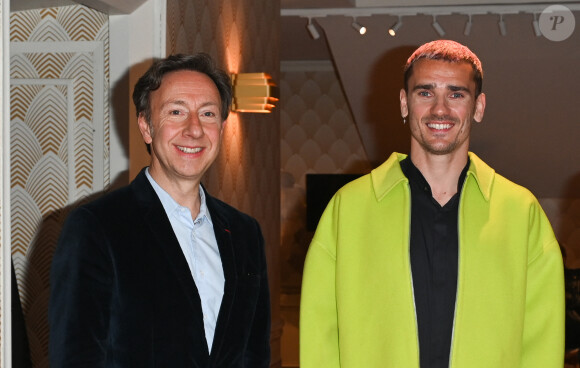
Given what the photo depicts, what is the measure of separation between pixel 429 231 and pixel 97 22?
5.14 ft

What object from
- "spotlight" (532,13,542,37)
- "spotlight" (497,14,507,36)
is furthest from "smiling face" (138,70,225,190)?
"spotlight" (532,13,542,37)

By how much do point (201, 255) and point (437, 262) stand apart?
1.95 feet

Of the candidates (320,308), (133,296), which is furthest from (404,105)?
(133,296)

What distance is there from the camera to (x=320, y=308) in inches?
86.1

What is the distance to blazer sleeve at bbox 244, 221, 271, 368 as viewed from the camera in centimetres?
203

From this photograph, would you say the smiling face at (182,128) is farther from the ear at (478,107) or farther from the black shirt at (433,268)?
the ear at (478,107)

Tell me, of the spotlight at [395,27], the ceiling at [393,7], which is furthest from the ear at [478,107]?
the ceiling at [393,7]

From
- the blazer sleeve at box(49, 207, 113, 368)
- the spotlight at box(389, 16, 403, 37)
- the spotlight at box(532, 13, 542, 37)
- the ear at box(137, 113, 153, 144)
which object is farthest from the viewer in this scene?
the spotlight at box(532, 13, 542, 37)

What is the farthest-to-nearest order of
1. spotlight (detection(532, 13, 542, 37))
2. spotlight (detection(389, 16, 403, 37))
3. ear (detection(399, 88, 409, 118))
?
spotlight (detection(532, 13, 542, 37))
spotlight (detection(389, 16, 403, 37))
ear (detection(399, 88, 409, 118))

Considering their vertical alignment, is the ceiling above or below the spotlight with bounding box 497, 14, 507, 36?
above

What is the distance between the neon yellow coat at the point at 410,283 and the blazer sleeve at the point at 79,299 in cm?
66

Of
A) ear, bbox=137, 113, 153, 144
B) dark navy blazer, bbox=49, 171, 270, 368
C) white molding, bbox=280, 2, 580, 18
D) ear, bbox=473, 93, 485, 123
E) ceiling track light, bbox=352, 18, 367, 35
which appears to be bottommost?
dark navy blazer, bbox=49, 171, 270, 368

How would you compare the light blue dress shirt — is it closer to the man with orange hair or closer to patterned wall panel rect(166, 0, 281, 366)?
the man with orange hair

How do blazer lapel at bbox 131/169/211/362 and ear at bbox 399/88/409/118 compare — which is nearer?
blazer lapel at bbox 131/169/211/362
